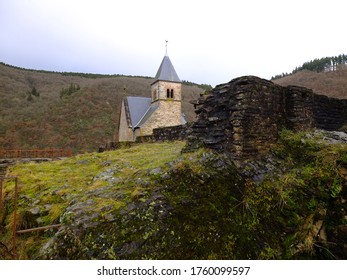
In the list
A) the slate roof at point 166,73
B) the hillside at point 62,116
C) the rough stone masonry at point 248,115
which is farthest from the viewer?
the hillside at point 62,116

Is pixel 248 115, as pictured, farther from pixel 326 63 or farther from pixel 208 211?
pixel 326 63

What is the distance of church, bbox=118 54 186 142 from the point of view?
26672 millimetres

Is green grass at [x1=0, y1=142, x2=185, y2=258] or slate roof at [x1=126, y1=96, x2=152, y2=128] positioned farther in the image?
slate roof at [x1=126, y1=96, x2=152, y2=128]

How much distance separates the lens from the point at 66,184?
20.8 feet

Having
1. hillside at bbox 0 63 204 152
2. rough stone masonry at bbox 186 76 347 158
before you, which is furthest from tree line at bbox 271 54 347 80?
rough stone masonry at bbox 186 76 347 158

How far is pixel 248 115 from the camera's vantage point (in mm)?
5094

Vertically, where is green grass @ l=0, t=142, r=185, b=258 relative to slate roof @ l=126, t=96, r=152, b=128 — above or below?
below

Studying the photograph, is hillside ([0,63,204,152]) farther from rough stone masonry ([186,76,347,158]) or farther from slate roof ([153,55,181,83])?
rough stone masonry ([186,76,347,158])

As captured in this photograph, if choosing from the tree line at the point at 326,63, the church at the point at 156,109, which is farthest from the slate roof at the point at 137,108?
the tree line at the point at 326,63

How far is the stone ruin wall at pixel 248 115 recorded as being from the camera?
508 centimetres

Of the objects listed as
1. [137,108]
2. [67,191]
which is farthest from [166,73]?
[67,191]

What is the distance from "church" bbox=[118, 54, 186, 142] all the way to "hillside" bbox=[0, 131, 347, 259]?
830 inches

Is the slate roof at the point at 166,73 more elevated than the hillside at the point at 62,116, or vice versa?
the slate roof at the point at 166,73

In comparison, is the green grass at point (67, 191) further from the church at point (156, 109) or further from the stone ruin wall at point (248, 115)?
the church at point (156, 109)
